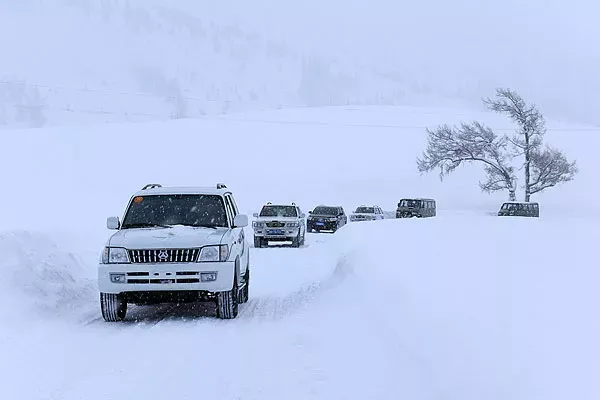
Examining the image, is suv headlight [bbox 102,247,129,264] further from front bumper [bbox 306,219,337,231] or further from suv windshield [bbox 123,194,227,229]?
front bumper [bbox 306,219,337,231]

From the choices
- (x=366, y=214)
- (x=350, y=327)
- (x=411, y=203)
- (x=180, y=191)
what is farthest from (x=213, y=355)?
(x=411, y=203)

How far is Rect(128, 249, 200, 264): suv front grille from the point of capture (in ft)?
32.5

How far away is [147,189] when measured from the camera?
1218cm

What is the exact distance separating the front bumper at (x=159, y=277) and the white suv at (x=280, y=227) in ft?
54.3

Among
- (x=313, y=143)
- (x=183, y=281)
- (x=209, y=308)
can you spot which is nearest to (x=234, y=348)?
(x=183, y=281)

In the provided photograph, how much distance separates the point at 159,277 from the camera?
9836 mm

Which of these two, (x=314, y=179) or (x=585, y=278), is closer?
(x=585, y=278)

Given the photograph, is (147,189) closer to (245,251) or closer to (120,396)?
(245,251)

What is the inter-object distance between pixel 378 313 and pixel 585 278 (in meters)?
2.58

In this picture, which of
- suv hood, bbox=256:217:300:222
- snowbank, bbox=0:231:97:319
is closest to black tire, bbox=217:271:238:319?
snowbank, bbox=0:231:97:319

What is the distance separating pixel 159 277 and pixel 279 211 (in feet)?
60.4

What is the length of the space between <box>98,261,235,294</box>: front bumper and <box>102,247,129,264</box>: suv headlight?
0.20ft

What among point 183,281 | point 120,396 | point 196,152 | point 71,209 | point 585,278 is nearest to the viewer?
point 120,396

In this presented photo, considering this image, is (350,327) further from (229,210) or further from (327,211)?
(327,211)
